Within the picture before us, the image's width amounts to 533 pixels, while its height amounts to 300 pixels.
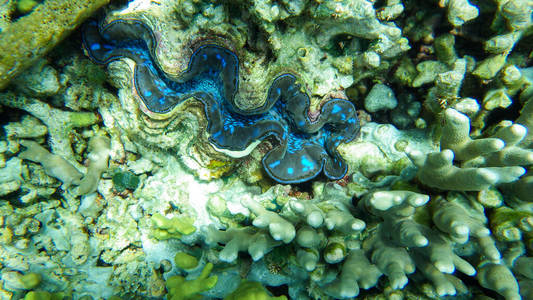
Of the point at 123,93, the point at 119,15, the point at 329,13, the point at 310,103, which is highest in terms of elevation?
the point at 119,15

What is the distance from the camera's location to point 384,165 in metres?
2.52

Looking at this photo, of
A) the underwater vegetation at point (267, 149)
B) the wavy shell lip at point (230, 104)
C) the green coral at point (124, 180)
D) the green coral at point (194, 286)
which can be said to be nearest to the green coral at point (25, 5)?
the underwater vegetation at point (267, 149)

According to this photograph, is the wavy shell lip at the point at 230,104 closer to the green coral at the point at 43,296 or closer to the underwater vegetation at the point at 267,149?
the underwater vegetation at the point at 267,149

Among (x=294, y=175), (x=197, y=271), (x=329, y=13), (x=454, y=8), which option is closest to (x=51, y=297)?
(x=197, y=271)

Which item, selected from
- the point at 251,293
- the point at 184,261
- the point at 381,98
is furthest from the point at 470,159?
the point at 184,261

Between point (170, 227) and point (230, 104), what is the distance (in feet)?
4.63

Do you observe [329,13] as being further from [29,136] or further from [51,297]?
[51,297]

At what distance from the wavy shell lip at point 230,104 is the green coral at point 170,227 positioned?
34.6 inches

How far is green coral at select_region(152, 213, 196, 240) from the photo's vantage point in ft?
8.14

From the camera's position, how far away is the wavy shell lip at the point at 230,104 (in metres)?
2.45

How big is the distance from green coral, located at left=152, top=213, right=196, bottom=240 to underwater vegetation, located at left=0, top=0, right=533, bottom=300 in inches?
0.8

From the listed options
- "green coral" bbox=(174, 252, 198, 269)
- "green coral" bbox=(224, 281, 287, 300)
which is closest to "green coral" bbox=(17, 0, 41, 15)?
"green coral" bbox=(174, 252, 198, 269)

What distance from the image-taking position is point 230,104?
102 inches

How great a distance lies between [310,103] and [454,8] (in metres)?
1.42
